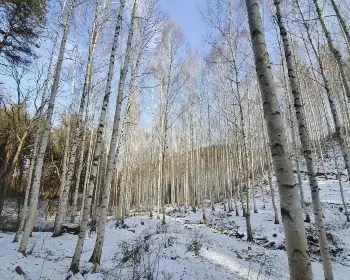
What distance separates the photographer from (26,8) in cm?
1073

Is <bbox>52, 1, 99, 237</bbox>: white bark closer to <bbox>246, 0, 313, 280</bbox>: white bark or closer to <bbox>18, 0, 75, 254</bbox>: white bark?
<bbox>18, 0, 75, 254</bbox>: white bark

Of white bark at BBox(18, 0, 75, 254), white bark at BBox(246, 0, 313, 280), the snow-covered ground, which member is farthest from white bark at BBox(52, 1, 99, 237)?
white bark at BBox(246, 0, 313, 280)

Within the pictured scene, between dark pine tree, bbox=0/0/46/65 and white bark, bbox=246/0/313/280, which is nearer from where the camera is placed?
white bark, bbox=246/0/313/280

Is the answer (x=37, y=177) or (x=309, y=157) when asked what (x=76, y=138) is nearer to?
(x=37, y=177)

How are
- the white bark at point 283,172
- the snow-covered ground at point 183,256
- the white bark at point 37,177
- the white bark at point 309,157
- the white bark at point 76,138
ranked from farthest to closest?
the white bark at point 76,138 < the white bark at point 37,177 < the snow-covered ground at point 183,256 < the white bark at point 309,157 < the white bark at point 283,172

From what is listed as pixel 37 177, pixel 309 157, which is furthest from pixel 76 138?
pixel 309 157

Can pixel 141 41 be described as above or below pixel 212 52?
below

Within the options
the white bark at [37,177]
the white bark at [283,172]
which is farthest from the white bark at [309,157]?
the white bark at [37,177]

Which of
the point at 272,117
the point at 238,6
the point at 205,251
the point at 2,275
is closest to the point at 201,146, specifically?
the point at 238,6

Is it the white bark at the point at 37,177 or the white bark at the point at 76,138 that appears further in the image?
the white bark at the point at 76,138

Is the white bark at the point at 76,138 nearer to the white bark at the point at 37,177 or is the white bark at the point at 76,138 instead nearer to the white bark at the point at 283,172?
the white bark at the point at 37,177

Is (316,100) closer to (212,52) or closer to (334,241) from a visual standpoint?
(212,52)

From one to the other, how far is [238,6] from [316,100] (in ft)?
62.0

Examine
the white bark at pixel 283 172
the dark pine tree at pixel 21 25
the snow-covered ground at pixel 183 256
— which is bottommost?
the snow-covered ground at pixel 183 256
